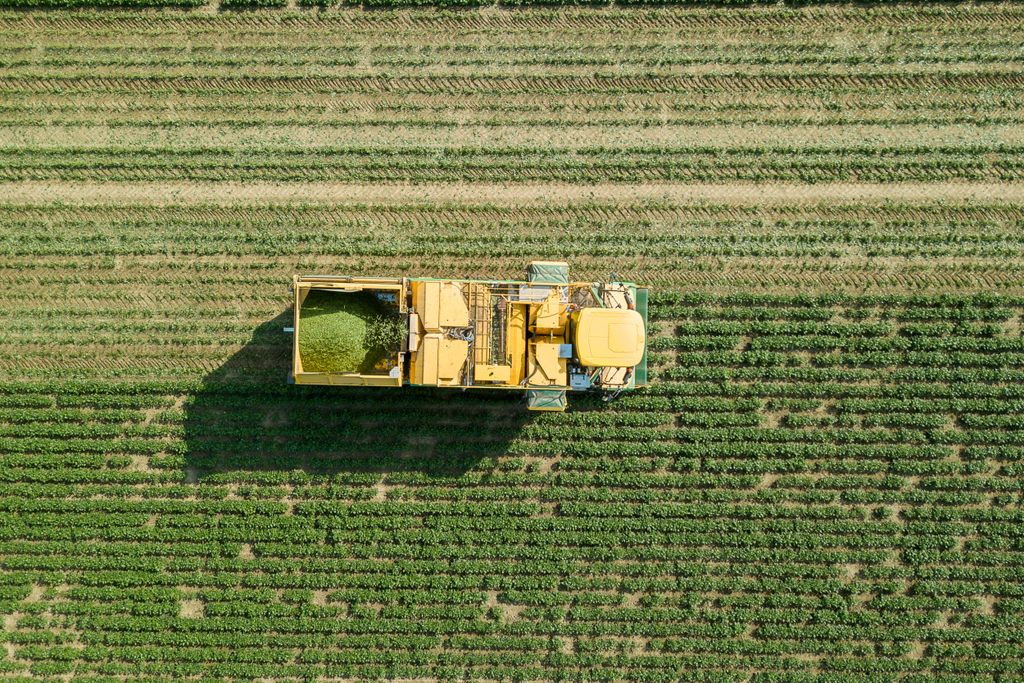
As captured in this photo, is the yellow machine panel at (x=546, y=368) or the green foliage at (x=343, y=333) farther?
the yellow machine panel at (x=546, y=368)

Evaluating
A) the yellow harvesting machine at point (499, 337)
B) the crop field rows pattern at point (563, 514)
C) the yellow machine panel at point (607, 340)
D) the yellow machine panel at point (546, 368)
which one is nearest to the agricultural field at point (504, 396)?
the crop field rows pattern at point (563, 514)

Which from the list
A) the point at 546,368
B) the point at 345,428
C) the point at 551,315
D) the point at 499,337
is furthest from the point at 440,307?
the point at 345,428

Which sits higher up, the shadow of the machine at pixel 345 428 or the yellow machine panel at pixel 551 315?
the yellow machine panel at pixel 551 315

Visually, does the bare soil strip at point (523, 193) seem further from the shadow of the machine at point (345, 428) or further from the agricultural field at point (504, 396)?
the shadow of the machine at point (345, 428)

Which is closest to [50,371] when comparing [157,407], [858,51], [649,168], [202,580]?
[157,407]

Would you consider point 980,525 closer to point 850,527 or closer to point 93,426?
point 850,527

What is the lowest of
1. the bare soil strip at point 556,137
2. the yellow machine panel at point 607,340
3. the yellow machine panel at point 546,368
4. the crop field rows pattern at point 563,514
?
the crop field rows pattern at point 563,514

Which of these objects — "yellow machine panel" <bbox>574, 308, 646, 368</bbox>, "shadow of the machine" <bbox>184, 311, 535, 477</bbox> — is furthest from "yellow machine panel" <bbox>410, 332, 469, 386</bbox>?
"yellow machine panel" <bbox>574, 308, 646, 368</bbox>

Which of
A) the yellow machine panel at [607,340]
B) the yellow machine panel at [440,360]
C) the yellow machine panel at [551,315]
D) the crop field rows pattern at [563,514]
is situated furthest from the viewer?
the crop field rows pattern at [563,514]
